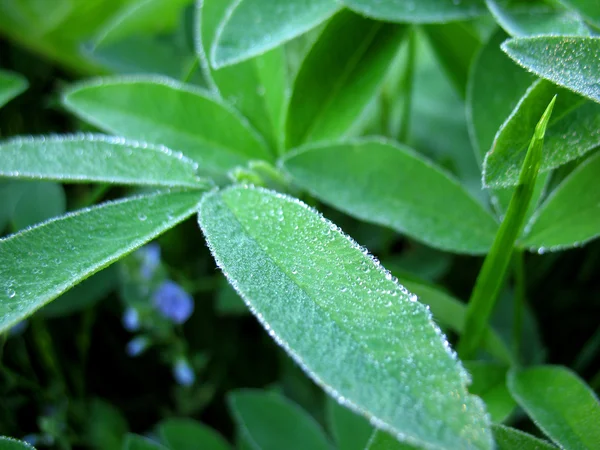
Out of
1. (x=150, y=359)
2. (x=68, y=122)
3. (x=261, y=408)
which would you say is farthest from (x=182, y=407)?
(x=68, y=122)

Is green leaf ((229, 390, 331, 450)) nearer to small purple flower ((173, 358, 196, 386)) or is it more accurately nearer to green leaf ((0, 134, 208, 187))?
small purple flower ((173, 358, 196, 386))

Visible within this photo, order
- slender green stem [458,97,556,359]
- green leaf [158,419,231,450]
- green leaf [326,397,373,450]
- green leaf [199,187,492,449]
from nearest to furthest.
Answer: green leaf [199,187,492,449] → slender green stem [458,97,556,359] → green leaf [326,397,373,450] → green leaf [158,419,231,450]

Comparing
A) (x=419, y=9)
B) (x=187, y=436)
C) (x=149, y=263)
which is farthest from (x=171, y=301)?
(x=419, y=9)

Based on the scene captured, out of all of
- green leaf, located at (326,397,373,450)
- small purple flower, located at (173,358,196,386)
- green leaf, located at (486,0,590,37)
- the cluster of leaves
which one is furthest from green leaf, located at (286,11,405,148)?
small purple flower, located at (173,358,196,386)

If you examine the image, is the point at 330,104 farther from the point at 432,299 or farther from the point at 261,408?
the point at 261,408

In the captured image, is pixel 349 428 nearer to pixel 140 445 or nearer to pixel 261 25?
pixel 140 445

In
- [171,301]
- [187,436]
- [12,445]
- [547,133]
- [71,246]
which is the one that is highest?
[547,133]

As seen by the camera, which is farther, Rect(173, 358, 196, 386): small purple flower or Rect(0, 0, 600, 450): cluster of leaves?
Rect(173, 358, 196, 386): small purple flower
